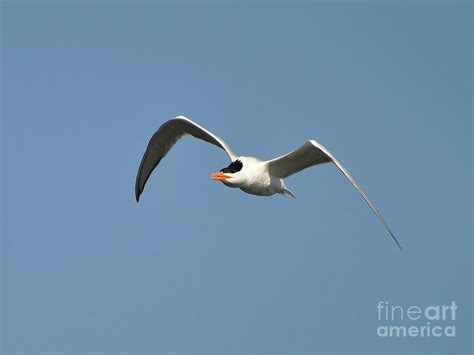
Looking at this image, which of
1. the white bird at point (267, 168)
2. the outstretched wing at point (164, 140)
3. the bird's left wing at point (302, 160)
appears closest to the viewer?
the bird's left wing at point (302, 160)

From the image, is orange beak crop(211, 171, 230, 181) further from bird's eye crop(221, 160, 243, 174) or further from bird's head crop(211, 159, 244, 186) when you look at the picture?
bird's eye crop(221, 160, 243, 174)

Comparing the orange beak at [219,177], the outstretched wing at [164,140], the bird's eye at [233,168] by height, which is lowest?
the orange beak at [219,177]

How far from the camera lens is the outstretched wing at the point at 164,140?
19156mm

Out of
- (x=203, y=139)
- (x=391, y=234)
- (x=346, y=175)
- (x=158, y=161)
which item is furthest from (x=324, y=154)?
(x=158, y=161)

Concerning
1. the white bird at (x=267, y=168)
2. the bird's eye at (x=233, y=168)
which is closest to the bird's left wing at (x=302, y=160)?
the white bird at (x=267, y=168)

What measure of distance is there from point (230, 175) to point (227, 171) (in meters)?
0.13

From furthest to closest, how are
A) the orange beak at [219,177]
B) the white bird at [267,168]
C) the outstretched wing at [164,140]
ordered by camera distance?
the outstretched wing at [164,140], the orange beak at [219,177], the white bird at [267,168]

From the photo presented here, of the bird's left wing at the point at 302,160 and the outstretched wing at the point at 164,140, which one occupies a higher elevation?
the outstretched wing at the point at 164,140

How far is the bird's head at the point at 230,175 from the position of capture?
659 inches

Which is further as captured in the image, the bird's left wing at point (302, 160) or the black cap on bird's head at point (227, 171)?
the black cap on bird's head at point (227, 171)

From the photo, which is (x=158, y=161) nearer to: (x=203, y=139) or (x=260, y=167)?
(x=203, y=139)

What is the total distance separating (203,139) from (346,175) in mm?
5441

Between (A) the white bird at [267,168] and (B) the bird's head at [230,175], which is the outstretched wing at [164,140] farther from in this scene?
(B) the bird's head at [230,175]

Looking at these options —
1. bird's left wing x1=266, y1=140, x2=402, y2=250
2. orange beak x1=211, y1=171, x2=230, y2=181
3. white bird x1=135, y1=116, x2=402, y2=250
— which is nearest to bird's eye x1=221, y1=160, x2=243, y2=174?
white bird x1=135, y1=116, x2=402, y2=250
